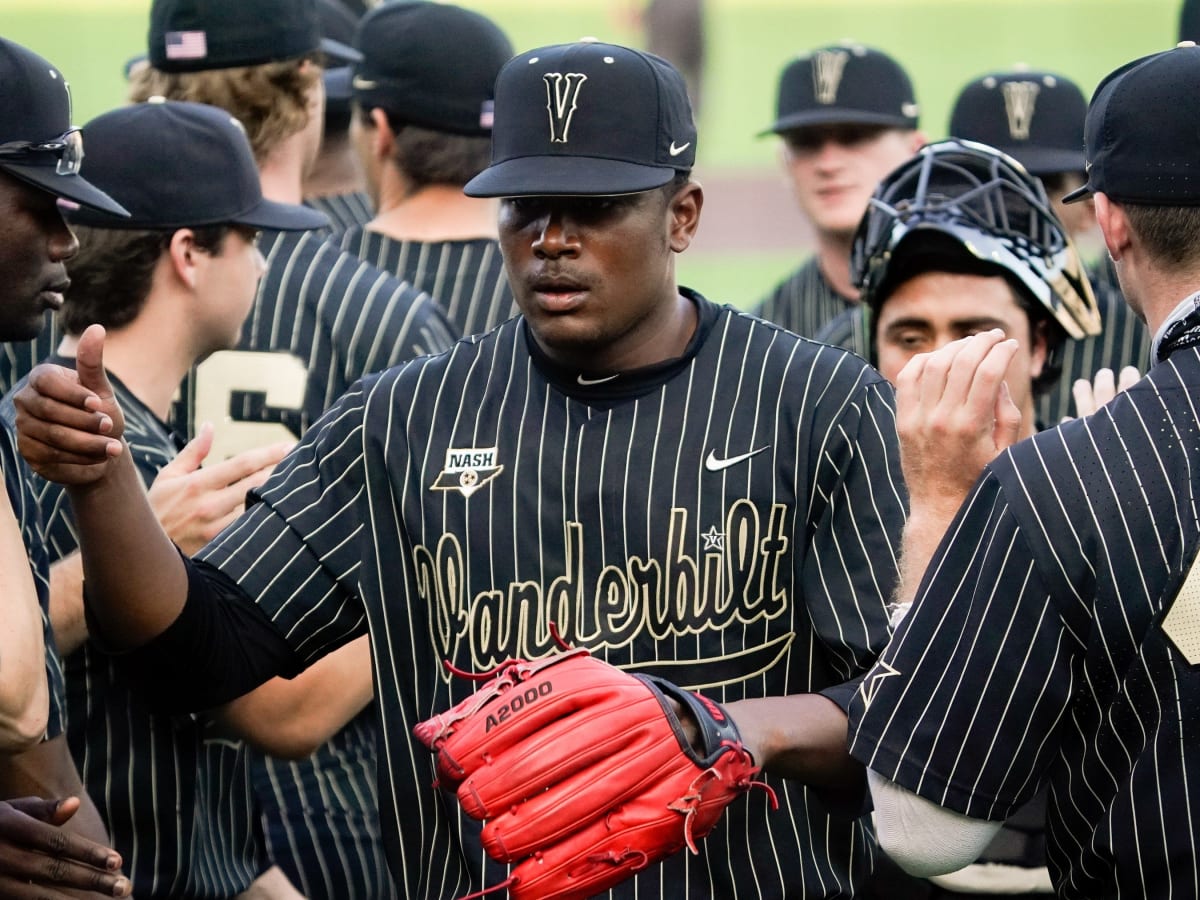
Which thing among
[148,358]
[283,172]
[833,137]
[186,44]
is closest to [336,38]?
[833,137]

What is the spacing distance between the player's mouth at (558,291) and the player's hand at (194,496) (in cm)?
70

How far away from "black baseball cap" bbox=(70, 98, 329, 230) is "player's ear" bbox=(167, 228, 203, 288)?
2cm

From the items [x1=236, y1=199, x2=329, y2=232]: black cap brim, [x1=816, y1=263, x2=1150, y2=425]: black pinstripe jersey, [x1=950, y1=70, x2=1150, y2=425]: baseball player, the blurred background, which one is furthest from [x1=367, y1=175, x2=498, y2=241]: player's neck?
the blurred background

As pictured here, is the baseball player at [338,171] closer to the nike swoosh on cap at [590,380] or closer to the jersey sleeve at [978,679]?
the nike swoosh on cap at [590,380]

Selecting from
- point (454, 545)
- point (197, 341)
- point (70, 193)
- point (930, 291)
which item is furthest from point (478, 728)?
point (930, 291)

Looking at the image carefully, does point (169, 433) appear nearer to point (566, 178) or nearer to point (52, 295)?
point (52, 295)

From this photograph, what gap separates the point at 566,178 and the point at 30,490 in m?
0.97

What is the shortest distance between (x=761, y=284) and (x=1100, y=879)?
13194 millimetres

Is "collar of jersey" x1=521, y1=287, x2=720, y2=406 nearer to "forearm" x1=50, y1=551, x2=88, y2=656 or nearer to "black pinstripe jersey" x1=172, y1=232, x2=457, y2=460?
"forearm" x1=50, y1=551, x2=88, y2=656

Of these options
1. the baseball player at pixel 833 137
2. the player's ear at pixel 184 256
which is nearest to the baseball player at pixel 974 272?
the player's ear at pixel 184 256

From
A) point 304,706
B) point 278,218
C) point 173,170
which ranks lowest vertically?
point 304,706

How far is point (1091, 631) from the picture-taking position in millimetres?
2285

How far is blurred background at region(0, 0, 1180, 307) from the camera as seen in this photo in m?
17.0

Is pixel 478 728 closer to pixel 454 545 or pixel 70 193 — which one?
pixel 454 545
